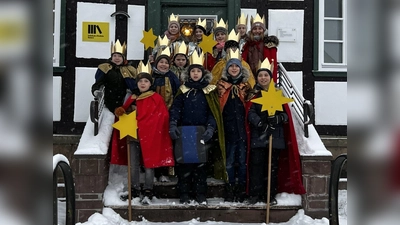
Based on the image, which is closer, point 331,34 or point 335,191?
point 335,191

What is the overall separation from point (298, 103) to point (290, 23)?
7.10 ft

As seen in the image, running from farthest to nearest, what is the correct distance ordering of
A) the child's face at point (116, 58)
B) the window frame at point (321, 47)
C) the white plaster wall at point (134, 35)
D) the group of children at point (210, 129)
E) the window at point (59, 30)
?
the window frame at point (321, 47) → the white plaster wall at point (134, 35) → the window at point (59, 30) → the child's face at point (116, 58) → the group of children at point (210, 129)

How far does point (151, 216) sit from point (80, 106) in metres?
2.85

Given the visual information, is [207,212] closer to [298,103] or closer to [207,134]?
[207,134]

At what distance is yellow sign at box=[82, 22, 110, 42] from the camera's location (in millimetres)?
7039

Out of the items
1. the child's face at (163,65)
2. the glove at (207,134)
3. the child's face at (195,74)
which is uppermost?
the child's face at (163,65)

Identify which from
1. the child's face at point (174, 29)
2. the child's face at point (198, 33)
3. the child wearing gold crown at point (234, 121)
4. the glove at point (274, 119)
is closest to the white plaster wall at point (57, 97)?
the child's face at point (174, 29)

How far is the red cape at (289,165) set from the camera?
16.3ft

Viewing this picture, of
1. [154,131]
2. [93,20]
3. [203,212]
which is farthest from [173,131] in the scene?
[93,20]

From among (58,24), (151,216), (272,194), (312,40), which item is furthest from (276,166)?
(58,24)

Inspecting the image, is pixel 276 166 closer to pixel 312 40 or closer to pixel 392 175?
pixel 312 40

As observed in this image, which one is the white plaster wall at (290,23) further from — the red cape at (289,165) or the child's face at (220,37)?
the red cape at (289,165)

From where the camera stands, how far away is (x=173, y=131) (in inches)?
187

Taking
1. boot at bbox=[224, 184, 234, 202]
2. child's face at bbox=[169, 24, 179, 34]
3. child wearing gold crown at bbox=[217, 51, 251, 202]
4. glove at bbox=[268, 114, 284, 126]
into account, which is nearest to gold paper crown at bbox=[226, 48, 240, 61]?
child wearing gold crown at bbox=[217, 51, 251, 202]
